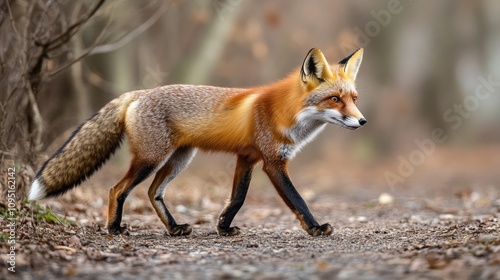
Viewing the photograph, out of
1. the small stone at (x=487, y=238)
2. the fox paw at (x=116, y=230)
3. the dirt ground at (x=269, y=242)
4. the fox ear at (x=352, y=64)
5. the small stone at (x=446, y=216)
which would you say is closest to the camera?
the dirt ground at (x=269, y=242)

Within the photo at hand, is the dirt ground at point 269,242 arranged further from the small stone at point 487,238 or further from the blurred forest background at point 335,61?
the blurred forest background at point 335,61

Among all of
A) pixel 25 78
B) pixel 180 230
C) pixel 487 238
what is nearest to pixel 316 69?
pixel 180 230

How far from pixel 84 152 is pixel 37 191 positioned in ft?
1.93

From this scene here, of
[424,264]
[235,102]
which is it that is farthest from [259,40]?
[424,264]

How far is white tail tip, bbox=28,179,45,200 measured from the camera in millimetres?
5688

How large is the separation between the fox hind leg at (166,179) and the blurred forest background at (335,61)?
2138 millimetres

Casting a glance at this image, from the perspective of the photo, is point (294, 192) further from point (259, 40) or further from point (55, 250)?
point (259, 40)

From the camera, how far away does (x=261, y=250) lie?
5.00 meters

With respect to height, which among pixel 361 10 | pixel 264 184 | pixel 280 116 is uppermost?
pixel 361 10

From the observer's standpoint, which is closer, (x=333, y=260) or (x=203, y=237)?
(x=333, y=260)

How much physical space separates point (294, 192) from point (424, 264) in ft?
6.91

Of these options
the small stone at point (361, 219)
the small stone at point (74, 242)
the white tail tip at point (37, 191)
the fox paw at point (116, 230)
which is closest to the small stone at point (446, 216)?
the small stone at point (361, 219)

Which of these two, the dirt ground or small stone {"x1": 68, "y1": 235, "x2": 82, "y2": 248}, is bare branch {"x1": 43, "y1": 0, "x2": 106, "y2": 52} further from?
small stone {"x1": 68, "y1": 235, "x2": 82, "y2": 248}

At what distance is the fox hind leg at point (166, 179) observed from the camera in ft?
20.9
